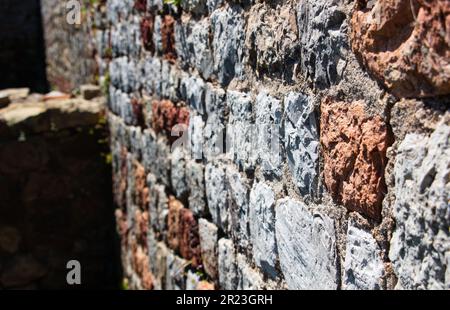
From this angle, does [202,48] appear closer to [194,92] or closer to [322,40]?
[194,92]

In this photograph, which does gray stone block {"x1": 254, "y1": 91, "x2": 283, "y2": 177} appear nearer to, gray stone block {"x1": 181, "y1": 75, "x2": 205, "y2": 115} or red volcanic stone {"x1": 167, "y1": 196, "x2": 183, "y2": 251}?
gray stone block {"x1": 181, "y1": 75, "x2": 205, "y2": 115}

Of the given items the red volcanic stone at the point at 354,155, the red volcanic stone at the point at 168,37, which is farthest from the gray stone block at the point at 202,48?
the red volcanic stone at the point at 354,155

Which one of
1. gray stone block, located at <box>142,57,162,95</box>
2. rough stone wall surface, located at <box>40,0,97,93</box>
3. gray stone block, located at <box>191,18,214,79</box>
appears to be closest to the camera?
gray stone block, located at <box>191,18,214,79</box>

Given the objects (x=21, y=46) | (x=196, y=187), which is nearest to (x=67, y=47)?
(x=21, y=46)

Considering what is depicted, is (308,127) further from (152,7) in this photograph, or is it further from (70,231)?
(70,231)

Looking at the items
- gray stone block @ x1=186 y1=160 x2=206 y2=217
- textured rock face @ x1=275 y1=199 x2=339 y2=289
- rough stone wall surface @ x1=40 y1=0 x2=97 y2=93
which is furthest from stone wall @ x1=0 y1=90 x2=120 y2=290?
textured rock face @ x1=275 y1=199 x2=339 y2=289

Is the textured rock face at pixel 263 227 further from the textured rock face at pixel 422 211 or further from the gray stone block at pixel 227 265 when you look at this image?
the textured rock face at pixel 422 211

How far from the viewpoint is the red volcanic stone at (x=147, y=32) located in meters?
2.92

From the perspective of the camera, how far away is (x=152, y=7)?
284cm

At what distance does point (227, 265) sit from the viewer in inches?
87.4

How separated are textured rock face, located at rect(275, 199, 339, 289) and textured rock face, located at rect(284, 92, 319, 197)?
0.07 metres

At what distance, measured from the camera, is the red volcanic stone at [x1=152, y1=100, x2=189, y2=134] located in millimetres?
2578

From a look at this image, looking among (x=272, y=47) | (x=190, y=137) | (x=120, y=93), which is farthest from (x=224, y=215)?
(x=120, y=93)

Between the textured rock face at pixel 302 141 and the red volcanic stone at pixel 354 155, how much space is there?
5 cm
